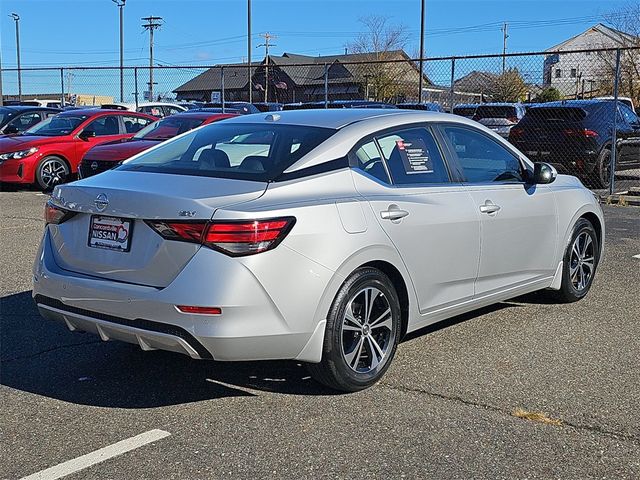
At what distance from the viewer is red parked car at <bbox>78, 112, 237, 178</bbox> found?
41.8 ft

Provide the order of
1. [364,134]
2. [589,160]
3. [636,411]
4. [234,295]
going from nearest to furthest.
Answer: [234,295] < [636,411] < [364,134] < [589,160]

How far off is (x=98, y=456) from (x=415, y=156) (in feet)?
8.62

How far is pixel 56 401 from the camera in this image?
4.31 metres

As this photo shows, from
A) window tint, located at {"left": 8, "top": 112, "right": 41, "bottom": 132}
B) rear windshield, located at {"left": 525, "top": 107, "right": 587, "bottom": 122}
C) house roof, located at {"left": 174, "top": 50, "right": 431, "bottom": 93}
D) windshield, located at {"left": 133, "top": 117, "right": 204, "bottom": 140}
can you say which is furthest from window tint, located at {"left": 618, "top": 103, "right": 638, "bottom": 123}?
house roof, located at {"left": 174, "top": 50, "right": 431, "bottom": 93}

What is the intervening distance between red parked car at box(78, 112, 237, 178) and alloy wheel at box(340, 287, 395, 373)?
8.35 meters

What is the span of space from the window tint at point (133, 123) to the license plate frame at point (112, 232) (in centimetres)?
1176

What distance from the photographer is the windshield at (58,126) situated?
14.8m

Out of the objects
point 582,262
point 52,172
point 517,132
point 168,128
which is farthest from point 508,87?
point 582,262

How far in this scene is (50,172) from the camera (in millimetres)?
14383

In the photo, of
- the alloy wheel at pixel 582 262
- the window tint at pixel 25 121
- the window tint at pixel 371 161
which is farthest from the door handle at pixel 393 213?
the window tint at pixel 25 121

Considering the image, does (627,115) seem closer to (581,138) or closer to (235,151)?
(581,138)

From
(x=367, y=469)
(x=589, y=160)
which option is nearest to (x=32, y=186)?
(x=589, y=160)

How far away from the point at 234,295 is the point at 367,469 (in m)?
1.02

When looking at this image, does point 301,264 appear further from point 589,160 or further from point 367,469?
point 589,160
